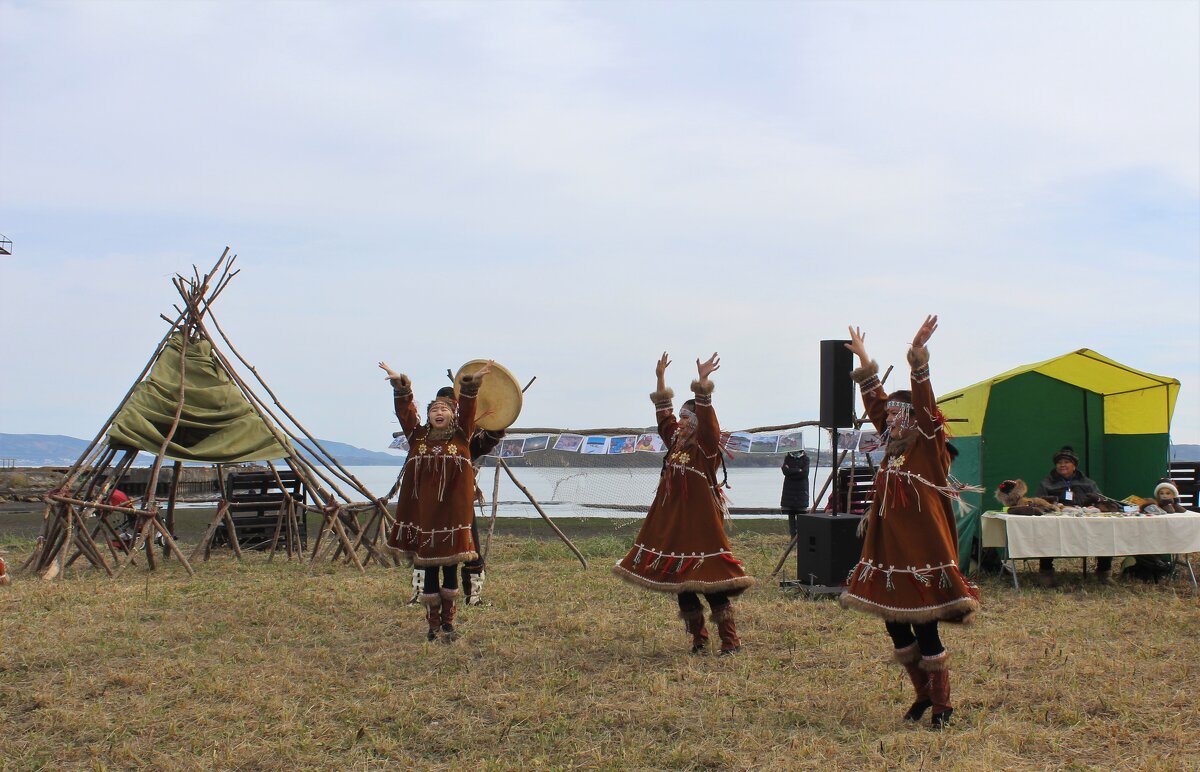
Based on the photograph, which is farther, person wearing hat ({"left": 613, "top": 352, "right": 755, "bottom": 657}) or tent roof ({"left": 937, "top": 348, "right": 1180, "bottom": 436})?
tent roof ({"left": 937, "top": 348, "right": 1180, "bottom": 436})

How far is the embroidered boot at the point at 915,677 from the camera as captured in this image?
465 cm

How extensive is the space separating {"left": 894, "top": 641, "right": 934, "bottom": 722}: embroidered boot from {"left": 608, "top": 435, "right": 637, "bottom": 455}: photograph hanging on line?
7647mm

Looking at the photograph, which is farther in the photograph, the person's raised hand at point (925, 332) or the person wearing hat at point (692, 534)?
the person wearing hat at point (692, 534)

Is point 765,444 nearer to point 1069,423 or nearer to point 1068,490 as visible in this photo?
point 1069,423

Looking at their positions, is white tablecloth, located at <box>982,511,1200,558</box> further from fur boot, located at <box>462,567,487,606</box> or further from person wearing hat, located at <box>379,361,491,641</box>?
person wearing hat, located at <box>379,361,491,641</box>

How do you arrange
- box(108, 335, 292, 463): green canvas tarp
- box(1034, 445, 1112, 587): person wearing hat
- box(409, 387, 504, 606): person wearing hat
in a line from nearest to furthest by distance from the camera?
box(409, 387, 504, 606): person wearing hat < box(1034, 445, 1112, 587): person wearing hat < box(108, 335, 292, 463): green canvas tarp

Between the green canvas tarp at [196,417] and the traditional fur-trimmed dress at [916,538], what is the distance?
26.0 ft

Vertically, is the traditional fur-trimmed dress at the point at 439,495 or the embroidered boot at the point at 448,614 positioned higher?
the traditional fur-trimmed dress at the point at 439,495

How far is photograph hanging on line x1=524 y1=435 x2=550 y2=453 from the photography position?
12250 millimetres

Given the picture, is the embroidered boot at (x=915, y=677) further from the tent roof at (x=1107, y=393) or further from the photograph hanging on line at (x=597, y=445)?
the photograph hanging on line at (x=597, y=445)

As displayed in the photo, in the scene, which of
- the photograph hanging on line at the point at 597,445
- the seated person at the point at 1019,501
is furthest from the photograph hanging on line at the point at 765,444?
the seated person at the point at 1019,501

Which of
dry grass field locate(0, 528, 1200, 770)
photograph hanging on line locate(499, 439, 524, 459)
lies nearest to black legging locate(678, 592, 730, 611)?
dry grass field locate(0, 528, 1200, 770)

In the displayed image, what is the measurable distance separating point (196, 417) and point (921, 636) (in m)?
8.75

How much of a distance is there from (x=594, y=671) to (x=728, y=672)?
2.54ft
